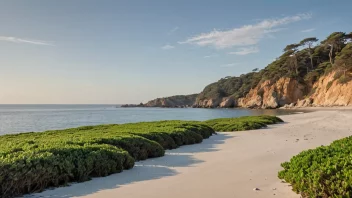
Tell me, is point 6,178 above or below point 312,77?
below

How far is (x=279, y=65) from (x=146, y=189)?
3382 inches

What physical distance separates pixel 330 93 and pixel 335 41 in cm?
1814

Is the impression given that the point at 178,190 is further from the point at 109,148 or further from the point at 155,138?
the point at 155,138

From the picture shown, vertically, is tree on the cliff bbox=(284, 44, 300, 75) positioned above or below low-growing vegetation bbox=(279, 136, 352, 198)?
above

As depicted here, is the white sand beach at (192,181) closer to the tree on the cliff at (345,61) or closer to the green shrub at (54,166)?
the green shrub at (54,166)

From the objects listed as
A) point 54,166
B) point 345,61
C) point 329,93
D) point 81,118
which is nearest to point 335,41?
point 345,61

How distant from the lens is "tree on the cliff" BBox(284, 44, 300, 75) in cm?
7966

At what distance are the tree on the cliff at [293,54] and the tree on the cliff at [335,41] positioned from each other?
7.98 meters

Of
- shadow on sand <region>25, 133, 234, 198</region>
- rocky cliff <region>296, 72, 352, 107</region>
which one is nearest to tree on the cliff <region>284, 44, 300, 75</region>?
rocky cliff <region>296, 72, 352, 107</region>

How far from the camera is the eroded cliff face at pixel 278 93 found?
7431cm

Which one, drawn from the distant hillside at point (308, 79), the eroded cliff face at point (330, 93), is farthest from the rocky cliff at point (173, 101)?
the eroded cliff face at point (330, 93)

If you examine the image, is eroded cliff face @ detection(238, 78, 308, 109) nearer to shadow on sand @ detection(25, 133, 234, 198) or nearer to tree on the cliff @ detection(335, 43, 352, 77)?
tree on the cliff @ detection(335, 43, 352, 77)

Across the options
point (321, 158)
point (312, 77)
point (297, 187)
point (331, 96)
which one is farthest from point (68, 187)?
point (312, 77)

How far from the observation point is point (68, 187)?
623 centimetres
